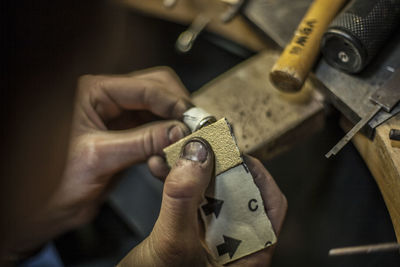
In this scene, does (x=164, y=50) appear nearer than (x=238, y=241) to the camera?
No

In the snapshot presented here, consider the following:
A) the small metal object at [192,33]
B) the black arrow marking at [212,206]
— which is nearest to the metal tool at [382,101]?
the black arrow marking at [212,206]

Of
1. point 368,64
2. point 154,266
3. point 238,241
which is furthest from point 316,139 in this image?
point 154,266

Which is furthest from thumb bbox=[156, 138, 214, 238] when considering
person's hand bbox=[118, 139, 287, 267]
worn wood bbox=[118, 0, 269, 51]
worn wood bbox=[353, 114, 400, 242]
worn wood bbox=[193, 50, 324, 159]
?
worn wood bbox=[118, 0, 269, 51]

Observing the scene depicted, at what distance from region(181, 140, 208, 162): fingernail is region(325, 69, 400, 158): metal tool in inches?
11.5

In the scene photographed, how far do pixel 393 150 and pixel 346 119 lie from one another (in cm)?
21

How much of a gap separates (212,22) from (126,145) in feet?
1.87

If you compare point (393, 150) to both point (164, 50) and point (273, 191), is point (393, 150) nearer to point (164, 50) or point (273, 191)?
point (273, 191)

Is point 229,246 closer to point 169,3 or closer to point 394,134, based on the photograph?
point 394,134

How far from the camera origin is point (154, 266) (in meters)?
0.67

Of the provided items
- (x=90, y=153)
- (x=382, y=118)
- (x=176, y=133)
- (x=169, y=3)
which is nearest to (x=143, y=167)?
(x=90, y=153)

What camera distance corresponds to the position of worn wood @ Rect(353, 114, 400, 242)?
0.71 meters

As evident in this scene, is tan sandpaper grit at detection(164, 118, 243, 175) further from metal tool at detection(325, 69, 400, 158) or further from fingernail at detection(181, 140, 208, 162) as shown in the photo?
metal tool at detection(325, 69, 400, 158)

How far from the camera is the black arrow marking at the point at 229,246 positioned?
716 mm

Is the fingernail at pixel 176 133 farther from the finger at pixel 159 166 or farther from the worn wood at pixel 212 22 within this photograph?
the worn wood at pixel 212 22
